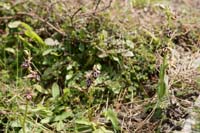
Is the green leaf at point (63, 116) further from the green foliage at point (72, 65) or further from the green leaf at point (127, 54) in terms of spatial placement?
the green leaf at point (127, 54)

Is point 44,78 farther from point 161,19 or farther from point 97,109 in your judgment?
point 161,19

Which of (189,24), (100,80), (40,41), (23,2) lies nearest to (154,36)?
(189,24)

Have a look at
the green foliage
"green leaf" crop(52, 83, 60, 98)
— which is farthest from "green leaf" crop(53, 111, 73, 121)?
"green leaf" crop(52, 83, 60, 98)

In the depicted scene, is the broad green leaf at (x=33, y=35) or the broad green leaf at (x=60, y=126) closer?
the broad green leaf at (x=60, y=126)

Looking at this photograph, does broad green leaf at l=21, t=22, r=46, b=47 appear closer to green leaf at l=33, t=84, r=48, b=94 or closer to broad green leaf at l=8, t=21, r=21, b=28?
broad green leaf at l=8, t=21, r=21, b=28

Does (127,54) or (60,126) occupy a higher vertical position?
(127,54)

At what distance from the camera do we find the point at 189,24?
280 cm

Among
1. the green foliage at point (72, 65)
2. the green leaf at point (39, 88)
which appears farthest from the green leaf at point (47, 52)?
the green leaf at point (39, 88)

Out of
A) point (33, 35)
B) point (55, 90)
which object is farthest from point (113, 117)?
point (33, 35)

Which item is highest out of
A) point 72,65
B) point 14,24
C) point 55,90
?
point 14,24

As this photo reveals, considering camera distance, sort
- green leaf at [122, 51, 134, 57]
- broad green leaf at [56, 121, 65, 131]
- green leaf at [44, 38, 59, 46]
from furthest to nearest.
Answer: green leaf at [44, 38, 59, 46], green leaf at [122, 51, 134, 57], broad green leaf at [56, 121, 65, 131]

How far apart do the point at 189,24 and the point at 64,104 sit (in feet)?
3.32

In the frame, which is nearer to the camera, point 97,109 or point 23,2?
point 97,109

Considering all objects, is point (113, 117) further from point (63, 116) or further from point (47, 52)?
point (47, 52)
